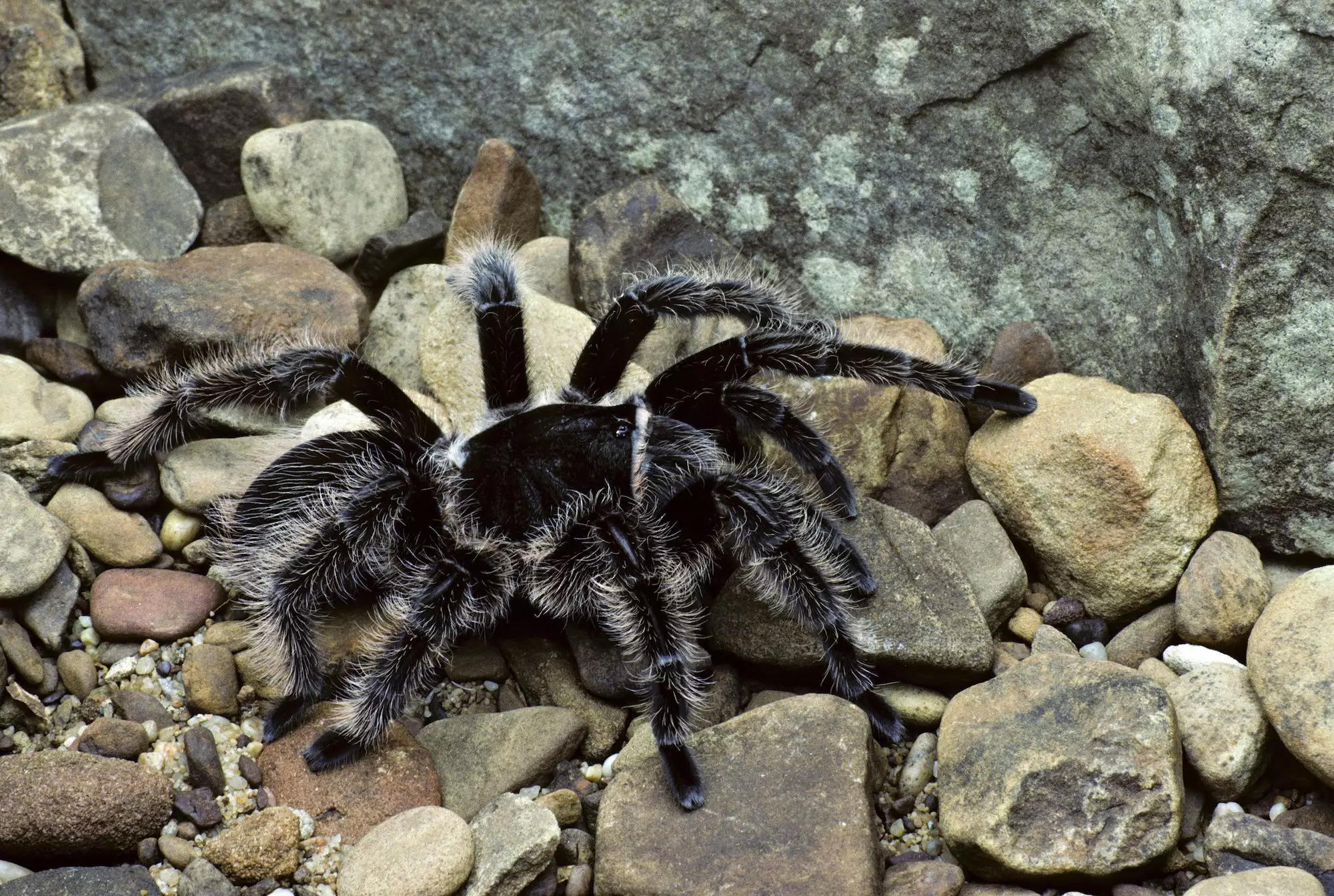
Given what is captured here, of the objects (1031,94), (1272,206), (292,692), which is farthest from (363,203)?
(1272,206)

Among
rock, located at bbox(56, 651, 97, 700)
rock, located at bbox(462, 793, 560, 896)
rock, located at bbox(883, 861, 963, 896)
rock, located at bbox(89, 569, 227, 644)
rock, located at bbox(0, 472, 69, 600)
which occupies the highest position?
rock, located at bbox(0, 472, 69, 600)

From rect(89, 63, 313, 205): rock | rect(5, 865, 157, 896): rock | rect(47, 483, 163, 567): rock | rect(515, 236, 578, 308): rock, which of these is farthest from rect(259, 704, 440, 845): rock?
rect(89, 63, 313, 205): rock

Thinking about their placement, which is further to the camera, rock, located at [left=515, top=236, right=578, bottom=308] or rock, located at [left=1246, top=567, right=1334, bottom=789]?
rock, located at [left=515, top=236, right=578, bottom=308]

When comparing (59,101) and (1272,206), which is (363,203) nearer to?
(59,101)

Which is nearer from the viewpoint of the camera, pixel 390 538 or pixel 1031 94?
pixel 390 538

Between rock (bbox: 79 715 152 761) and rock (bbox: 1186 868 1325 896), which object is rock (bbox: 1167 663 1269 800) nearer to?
rock (bbox: 1186 868 1325 896)

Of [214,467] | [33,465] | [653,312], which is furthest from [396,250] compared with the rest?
[33,465]

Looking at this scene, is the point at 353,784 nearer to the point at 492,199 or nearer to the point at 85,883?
the point at 85,883
